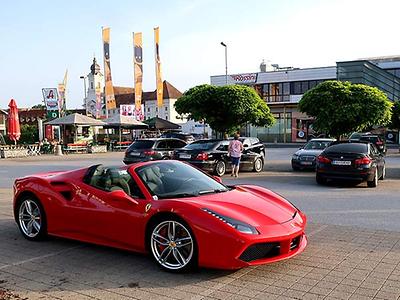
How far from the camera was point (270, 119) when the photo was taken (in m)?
24.2

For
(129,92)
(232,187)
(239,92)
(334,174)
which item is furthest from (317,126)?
(129,92)

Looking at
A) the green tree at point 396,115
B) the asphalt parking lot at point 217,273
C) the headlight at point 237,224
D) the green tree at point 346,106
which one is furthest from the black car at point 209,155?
the green tree at point 396,115

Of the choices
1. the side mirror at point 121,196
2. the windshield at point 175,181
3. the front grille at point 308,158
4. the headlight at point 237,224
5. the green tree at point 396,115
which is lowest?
the front grille at point 308,158

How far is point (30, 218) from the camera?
269 inches

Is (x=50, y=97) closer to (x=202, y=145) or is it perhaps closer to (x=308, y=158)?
(x=202, y=145)

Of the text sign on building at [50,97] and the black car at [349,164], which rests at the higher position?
the text sign on building at [50,97]

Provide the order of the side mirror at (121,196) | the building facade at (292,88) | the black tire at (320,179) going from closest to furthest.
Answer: the side mirror at (121,196) < the black tire at (320,179) < the building facade at (292,88)

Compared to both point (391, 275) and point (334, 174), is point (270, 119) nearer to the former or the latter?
point (334, 174)

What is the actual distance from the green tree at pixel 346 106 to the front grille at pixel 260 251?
1406 centimetres

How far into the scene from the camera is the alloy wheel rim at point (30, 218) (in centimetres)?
671

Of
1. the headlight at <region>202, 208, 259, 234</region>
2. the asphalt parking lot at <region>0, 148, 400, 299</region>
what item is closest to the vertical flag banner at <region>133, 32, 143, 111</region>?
the asphalt parking lot at <region>0, 148, 400, 299</region>

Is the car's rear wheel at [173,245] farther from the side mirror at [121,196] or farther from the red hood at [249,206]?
the side mirror at [121,196]

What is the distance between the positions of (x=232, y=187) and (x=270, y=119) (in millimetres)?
18182

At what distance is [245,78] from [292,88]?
642 cm
